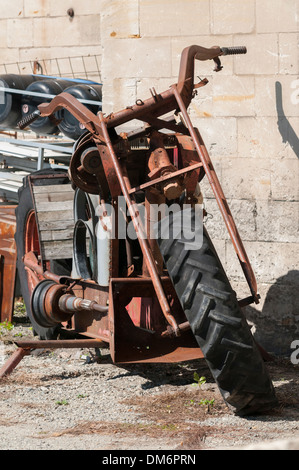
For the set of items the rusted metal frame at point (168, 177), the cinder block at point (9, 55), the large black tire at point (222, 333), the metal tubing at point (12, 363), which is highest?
the cinder block at point (9, 55)

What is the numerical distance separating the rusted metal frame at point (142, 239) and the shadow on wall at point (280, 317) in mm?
1994

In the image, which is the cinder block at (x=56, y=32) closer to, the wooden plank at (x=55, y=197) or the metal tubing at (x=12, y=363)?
the wooden plank at (x=55, y=197)

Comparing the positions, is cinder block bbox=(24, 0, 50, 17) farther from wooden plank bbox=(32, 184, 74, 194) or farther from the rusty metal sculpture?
the rusty metal sculpture

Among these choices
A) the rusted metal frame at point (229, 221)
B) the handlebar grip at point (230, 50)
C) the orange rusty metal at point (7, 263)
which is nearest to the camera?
the rusted metal frame at point (229, 221)

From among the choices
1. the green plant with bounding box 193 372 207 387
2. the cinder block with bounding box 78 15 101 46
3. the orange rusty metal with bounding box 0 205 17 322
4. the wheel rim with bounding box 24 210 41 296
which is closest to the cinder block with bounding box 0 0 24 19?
the cinder block with bounding box 78 15 101 46

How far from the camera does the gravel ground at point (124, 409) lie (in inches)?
157

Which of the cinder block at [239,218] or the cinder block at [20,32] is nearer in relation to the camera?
the cinder block at [239,218]

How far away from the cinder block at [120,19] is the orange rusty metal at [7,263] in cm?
218

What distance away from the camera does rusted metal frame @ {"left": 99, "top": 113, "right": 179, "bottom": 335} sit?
4.29m

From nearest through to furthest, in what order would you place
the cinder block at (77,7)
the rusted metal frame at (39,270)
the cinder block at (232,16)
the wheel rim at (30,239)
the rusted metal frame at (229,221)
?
the rusted metal frame at (229,221)
the rusted metal frame at (39,270)
the cinder block at (232,16)
the wheel rim at (30,239)
the cinder block at (77,7)

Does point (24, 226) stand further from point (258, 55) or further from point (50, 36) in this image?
point (50, 36)

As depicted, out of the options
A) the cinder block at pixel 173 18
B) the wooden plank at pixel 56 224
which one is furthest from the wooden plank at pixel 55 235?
the cinder block at pixel 173 18

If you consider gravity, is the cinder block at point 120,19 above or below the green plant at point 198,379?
above

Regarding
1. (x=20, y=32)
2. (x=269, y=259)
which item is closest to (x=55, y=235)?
(x=269, y=259)
